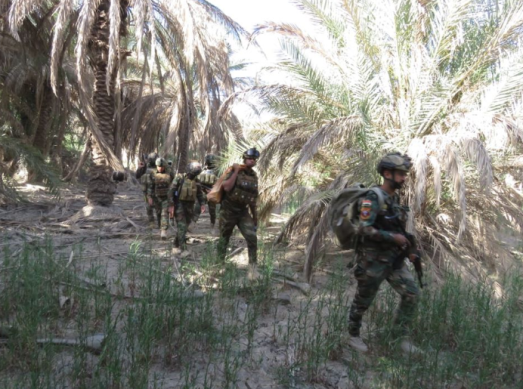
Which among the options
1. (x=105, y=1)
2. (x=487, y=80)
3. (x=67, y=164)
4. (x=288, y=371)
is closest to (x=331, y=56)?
(x=487, y=80)

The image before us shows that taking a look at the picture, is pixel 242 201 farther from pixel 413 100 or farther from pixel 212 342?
pixel 413 100

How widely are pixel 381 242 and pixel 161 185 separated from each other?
17.6 ft

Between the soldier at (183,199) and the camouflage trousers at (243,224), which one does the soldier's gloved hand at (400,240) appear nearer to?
the camouflage trousers at (243,224)

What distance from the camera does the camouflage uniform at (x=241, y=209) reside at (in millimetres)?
5117

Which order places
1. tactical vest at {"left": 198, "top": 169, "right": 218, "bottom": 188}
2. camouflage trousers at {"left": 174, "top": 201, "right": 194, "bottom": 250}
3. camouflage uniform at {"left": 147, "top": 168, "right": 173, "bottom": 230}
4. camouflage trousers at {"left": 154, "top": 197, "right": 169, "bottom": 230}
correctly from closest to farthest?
camouflage trousers at {"left": 174, "top": 201, "right": 194, "bottom": 250} < camouflage trousers at {"left": 154, "top": 197, "right": 169, "bottom": 230} < tactical vest at {"left": 198, "top": 169, "right": 218, "bottom": 188} < camouflage uniform at {"left": 147, "top": 168, "right": 173, "bottom": 230}

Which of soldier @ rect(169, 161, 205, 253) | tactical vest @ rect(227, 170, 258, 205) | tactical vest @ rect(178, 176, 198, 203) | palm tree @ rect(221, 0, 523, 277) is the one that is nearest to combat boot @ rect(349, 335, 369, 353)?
palm tree @ rect(221, 0, 523, 277)

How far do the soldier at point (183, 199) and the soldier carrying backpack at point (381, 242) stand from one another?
3.33m

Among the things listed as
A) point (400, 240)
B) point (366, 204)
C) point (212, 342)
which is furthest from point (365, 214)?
point (212, 342)

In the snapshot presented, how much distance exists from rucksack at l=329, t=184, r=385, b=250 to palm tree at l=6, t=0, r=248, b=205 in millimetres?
5168

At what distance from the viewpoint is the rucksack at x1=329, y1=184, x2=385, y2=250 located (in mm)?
3566

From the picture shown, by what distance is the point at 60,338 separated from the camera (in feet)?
10.8

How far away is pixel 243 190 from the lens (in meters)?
5.11

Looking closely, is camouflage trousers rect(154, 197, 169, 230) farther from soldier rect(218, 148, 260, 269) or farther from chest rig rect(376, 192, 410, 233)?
chest rig rect(376, 192, 410, 233)

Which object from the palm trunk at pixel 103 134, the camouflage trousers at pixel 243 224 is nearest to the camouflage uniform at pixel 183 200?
the camouflage trousers at pixel 243 224
